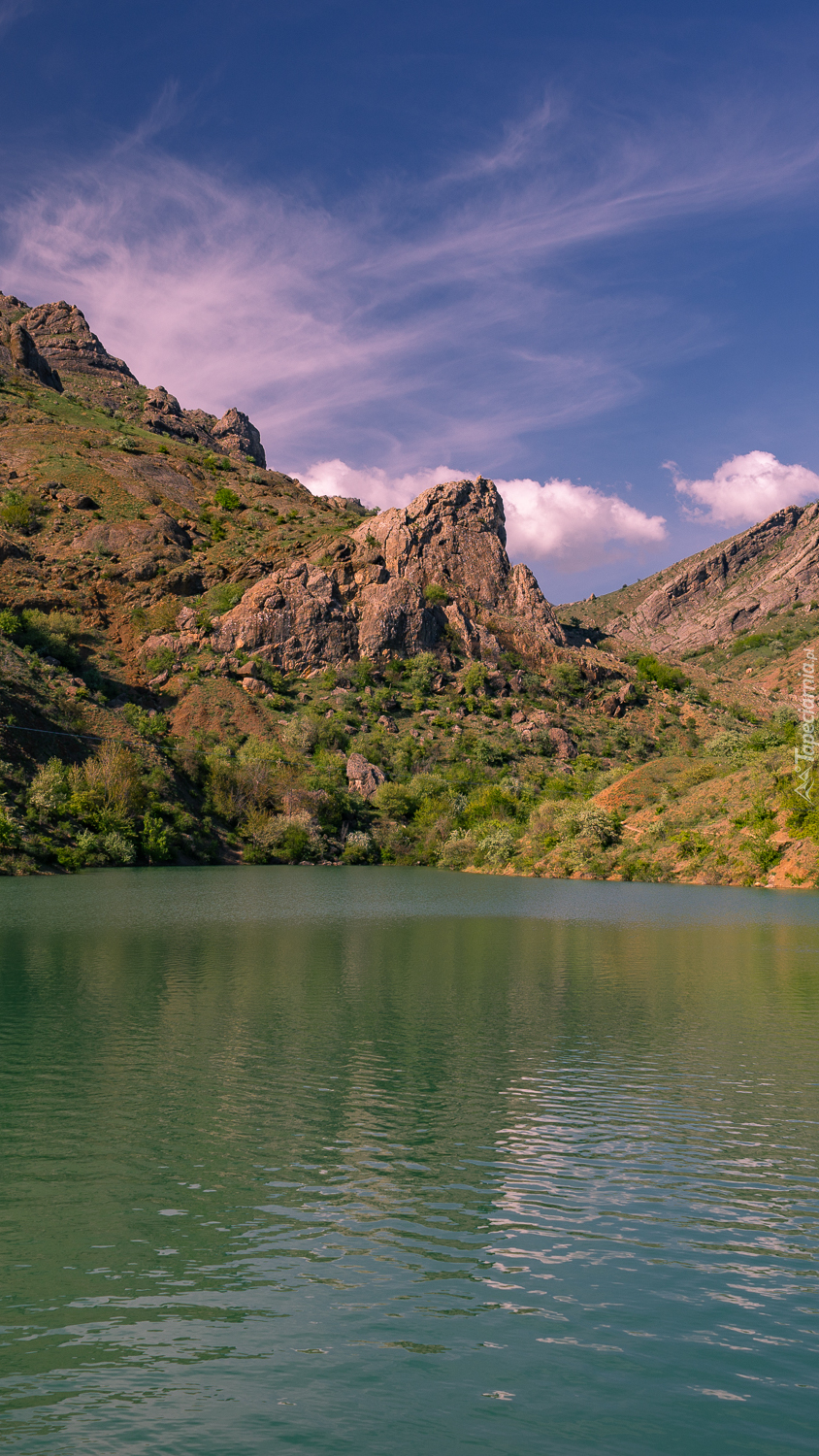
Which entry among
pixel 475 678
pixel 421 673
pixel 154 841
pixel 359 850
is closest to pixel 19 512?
pixel 421 673

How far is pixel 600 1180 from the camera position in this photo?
39.7 feet

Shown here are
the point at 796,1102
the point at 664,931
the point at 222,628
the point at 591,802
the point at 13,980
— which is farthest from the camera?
the point at 222,628

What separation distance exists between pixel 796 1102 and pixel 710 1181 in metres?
4.26

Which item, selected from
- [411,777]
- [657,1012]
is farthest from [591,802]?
[657,1012]

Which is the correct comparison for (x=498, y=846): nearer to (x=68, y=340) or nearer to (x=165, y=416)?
(x=165, y=416)

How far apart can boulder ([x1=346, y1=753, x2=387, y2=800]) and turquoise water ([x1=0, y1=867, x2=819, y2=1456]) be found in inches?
3312

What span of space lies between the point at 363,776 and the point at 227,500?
201 ft

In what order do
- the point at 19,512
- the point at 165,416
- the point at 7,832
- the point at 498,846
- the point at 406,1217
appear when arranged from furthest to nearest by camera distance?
the point at 165,416
the point at 19,512
the point at 498,846
the point at 7,832
the point at 406,1217

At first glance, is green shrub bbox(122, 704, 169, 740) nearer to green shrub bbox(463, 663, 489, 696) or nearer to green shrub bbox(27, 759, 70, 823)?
green shrub bbox(27, 759, 70, 823)

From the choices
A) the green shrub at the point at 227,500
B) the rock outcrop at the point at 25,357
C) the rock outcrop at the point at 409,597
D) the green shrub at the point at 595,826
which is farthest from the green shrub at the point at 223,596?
the rock outcrop at the point at 25,357

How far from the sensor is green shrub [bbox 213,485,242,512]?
14838cm

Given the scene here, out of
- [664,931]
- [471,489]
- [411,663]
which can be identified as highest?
[471,489]

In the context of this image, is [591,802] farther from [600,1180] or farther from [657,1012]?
[600,1180]

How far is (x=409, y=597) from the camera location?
13288cm
